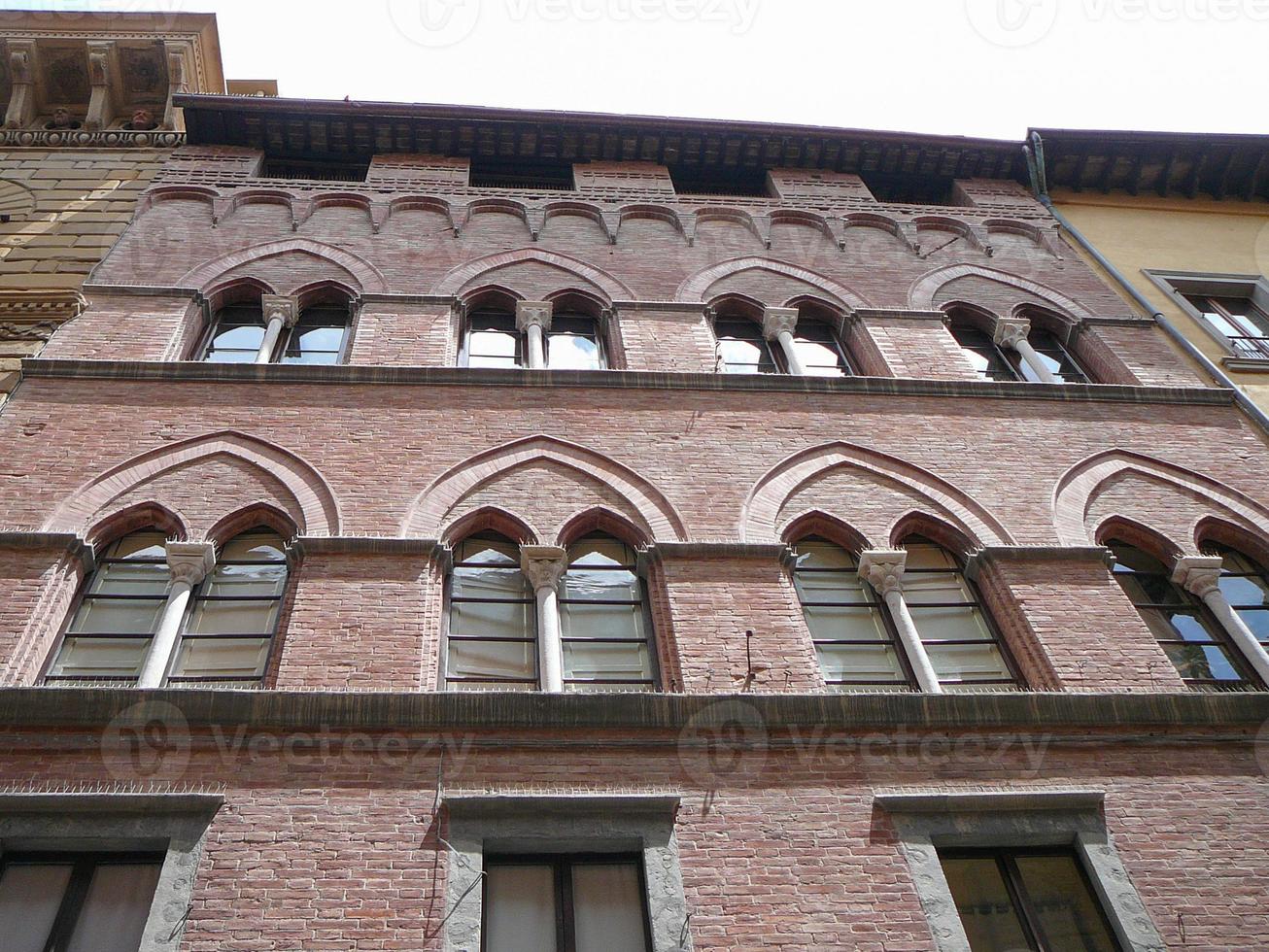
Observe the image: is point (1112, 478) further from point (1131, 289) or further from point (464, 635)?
point (464, 635)

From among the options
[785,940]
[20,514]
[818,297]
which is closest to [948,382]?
[818,297]

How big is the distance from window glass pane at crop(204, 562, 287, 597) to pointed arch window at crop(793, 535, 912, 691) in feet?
11.2

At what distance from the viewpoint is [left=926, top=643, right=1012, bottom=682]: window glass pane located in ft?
24.8

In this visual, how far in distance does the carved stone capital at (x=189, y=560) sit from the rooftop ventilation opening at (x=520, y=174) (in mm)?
7088

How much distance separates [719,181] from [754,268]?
2.58 m

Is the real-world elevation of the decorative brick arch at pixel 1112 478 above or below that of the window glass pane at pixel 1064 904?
above

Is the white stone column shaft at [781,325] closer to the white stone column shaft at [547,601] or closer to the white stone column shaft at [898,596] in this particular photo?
the white stone column shaft at [898,596]

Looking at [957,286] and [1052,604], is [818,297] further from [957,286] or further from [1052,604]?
[1052,604]

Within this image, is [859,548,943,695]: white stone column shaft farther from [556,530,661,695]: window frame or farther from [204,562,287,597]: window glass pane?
[204,562,287,597]: window glass pane

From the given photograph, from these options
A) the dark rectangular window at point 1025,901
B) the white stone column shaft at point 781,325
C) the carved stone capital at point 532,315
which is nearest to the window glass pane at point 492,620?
the dark rectangular window at point 1025,901

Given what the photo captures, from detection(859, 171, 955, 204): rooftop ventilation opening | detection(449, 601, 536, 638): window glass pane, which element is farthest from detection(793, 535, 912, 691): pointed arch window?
detection(859, 171, 955, 204): rooftop ventilation opening

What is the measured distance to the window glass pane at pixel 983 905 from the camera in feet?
18.9

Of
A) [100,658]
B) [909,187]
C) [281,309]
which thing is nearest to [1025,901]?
[100,658]

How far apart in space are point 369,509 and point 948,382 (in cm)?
497
